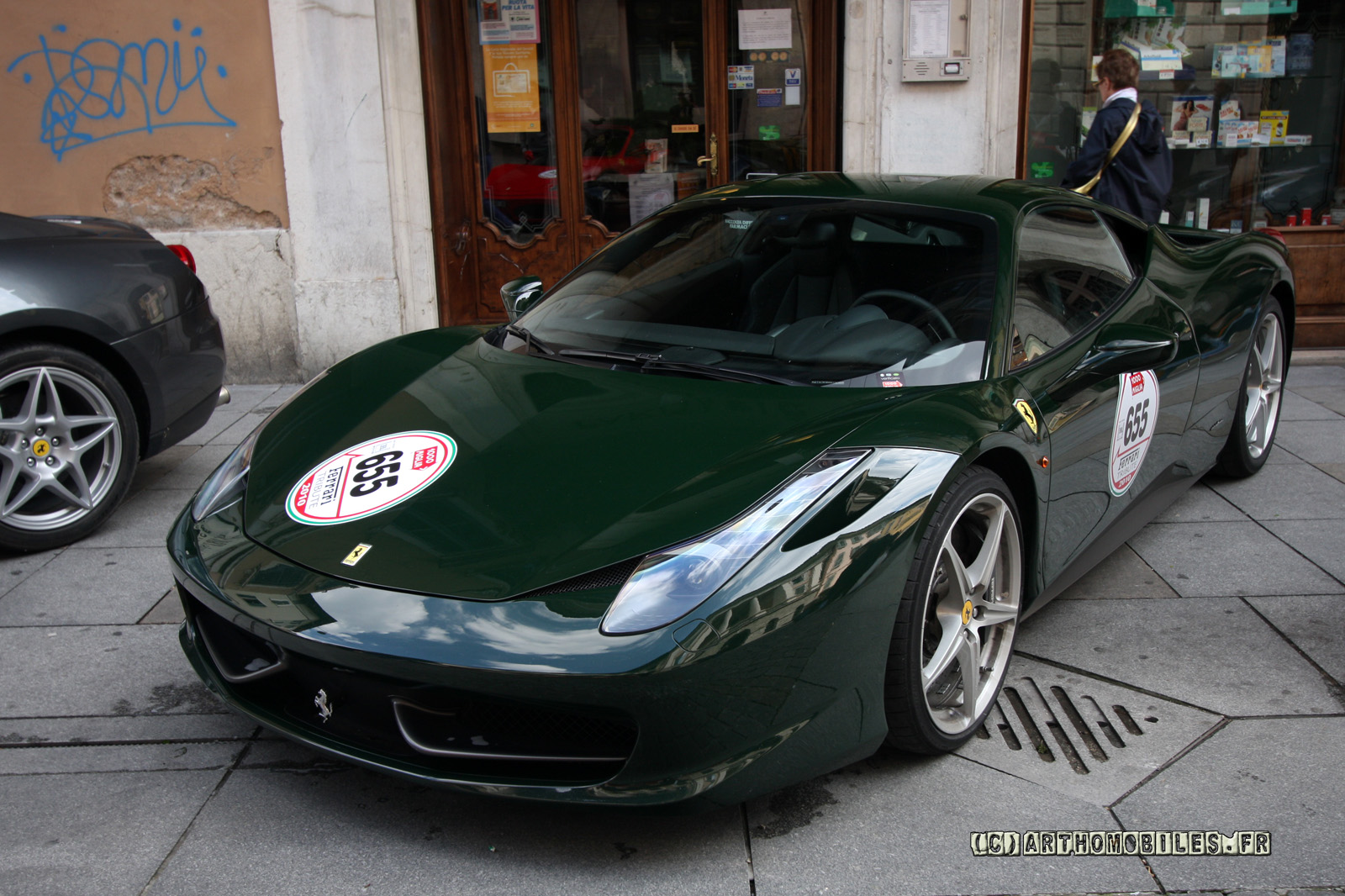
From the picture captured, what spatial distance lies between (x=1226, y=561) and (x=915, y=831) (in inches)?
82.4

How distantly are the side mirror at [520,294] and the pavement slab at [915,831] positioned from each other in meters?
1.92

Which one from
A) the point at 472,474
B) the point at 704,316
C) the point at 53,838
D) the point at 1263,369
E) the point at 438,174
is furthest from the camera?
the point at 438,174

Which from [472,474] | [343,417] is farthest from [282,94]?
[472,474]

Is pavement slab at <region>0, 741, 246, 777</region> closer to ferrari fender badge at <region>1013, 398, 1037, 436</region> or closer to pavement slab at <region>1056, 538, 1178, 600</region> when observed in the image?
ferrari fender badge at <region>1013, 398, 1037, 436</region>

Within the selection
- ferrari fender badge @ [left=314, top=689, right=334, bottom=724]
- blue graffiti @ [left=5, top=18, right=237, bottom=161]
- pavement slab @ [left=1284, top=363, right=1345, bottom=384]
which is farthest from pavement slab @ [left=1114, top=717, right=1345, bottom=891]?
blue graffiti @ [left=5, top=18, right=237, bottom=161]

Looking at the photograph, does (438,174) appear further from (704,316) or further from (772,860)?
(772,860)

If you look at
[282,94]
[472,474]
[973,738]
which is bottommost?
[973,738]

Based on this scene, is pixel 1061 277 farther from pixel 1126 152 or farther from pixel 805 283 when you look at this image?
pixel 1126 152

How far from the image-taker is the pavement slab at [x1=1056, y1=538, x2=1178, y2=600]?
3.62 metres

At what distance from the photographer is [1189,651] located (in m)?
3.21

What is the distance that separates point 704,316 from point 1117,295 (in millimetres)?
1347

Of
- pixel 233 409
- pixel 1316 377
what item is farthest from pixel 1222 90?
pixel 233 409

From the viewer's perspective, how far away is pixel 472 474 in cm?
254

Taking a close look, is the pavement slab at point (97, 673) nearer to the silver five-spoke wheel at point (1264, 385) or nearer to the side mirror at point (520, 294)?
the side mirror at point (520, 294)
